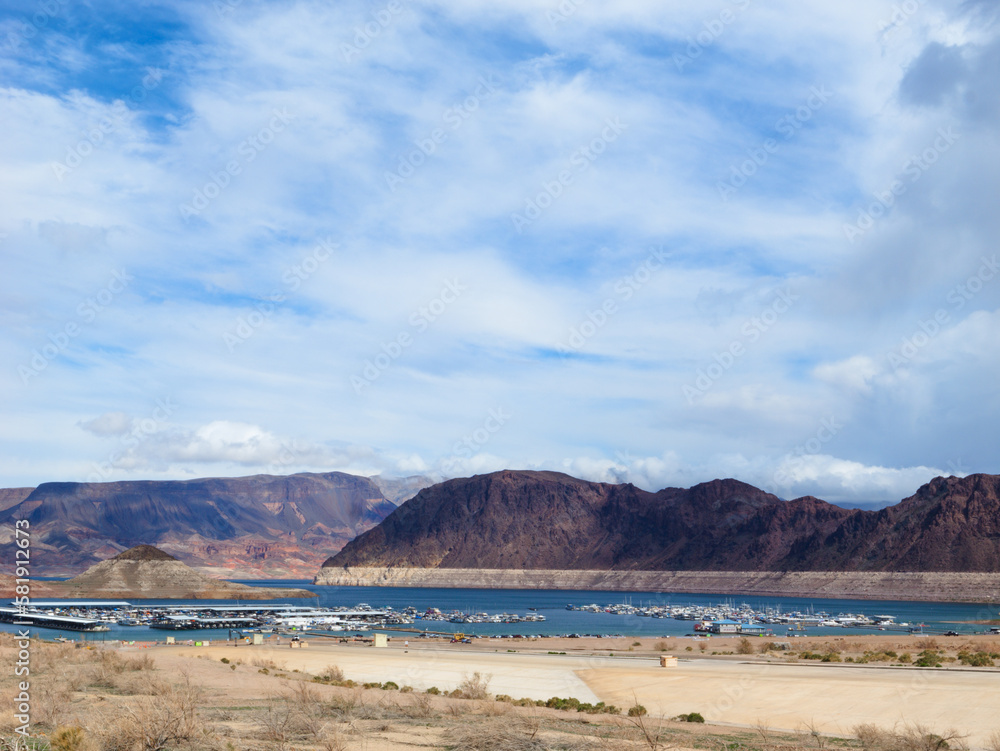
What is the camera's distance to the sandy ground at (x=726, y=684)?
94.0 feet

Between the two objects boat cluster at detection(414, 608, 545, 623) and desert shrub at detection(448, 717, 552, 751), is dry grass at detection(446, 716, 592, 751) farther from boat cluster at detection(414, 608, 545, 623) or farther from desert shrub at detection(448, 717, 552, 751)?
boat cluster at detection(414, 608, 545, 623)

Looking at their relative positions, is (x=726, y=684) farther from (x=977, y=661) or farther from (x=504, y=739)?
(x=504, y=739)

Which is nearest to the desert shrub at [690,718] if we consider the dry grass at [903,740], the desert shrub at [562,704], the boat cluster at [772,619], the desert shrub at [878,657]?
the desert shrub at [562,704]

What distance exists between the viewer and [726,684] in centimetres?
3881

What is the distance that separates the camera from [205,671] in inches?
1674

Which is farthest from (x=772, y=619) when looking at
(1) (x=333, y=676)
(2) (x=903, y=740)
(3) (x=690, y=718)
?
(2) (x=903, y=740)

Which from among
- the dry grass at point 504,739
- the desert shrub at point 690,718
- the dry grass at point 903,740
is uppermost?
the dry grass at point 504,739

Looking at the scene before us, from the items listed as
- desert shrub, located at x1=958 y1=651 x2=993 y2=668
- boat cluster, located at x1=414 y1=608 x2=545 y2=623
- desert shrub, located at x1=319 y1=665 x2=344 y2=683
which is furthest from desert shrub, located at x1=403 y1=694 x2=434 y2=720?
boat cluster, located at x1=414 y1=608 x2=545 y2=623

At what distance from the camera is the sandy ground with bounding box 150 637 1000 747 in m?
28.7

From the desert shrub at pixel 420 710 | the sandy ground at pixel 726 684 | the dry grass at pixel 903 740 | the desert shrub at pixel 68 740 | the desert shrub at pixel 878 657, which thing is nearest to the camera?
the desert shrub at pixel 68 740

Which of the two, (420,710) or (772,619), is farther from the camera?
(772,619)

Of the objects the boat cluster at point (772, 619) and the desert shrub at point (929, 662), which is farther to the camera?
the boat cluster at point (772, 619)

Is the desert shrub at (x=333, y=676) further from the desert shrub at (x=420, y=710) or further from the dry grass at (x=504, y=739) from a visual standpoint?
the dry grass at (x=504, y=739)

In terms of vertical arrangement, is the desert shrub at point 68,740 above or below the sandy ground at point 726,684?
above
